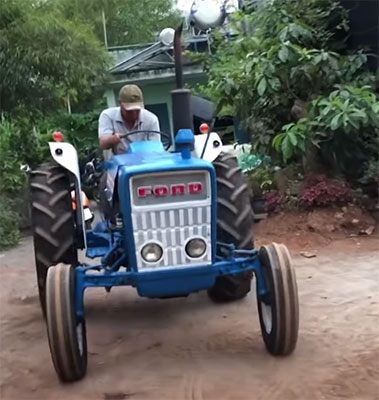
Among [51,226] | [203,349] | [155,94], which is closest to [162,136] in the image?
[51,226]

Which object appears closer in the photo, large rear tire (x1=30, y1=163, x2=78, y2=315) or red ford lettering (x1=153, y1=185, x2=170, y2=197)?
red ford lettering (x1=153, y1=185, x2=170, y2=197)

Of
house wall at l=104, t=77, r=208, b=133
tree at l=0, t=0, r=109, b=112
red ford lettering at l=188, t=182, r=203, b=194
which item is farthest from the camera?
house wall at l=104, t=77, r=208, b=133

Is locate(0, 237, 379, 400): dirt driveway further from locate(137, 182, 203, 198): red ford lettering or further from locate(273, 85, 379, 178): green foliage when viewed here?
locate(273, 85, 379, 178): green foliage

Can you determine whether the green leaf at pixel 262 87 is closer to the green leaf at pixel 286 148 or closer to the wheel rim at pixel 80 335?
the green leaf at pixel 286 148

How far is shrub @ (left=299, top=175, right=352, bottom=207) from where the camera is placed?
809cm

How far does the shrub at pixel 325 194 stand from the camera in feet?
26.5

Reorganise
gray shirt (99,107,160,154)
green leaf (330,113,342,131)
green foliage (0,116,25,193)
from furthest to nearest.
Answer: green foliage (0,116,25,193) < green leaf (330,113,342,131) < gray shirt (99,107,160,154)

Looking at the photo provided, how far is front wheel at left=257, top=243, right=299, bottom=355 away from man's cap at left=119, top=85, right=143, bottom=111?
183 centimetres

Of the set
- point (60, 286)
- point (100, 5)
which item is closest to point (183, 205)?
point (60, 286)

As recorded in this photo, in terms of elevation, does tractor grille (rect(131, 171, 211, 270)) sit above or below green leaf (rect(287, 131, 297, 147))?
above

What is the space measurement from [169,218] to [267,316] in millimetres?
866

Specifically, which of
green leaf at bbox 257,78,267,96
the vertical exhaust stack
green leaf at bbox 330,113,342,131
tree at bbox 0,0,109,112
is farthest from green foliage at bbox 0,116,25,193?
the vertical exhaust stack

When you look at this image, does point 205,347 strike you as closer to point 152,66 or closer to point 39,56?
point 39,56

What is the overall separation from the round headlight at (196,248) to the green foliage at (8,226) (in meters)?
5.27
